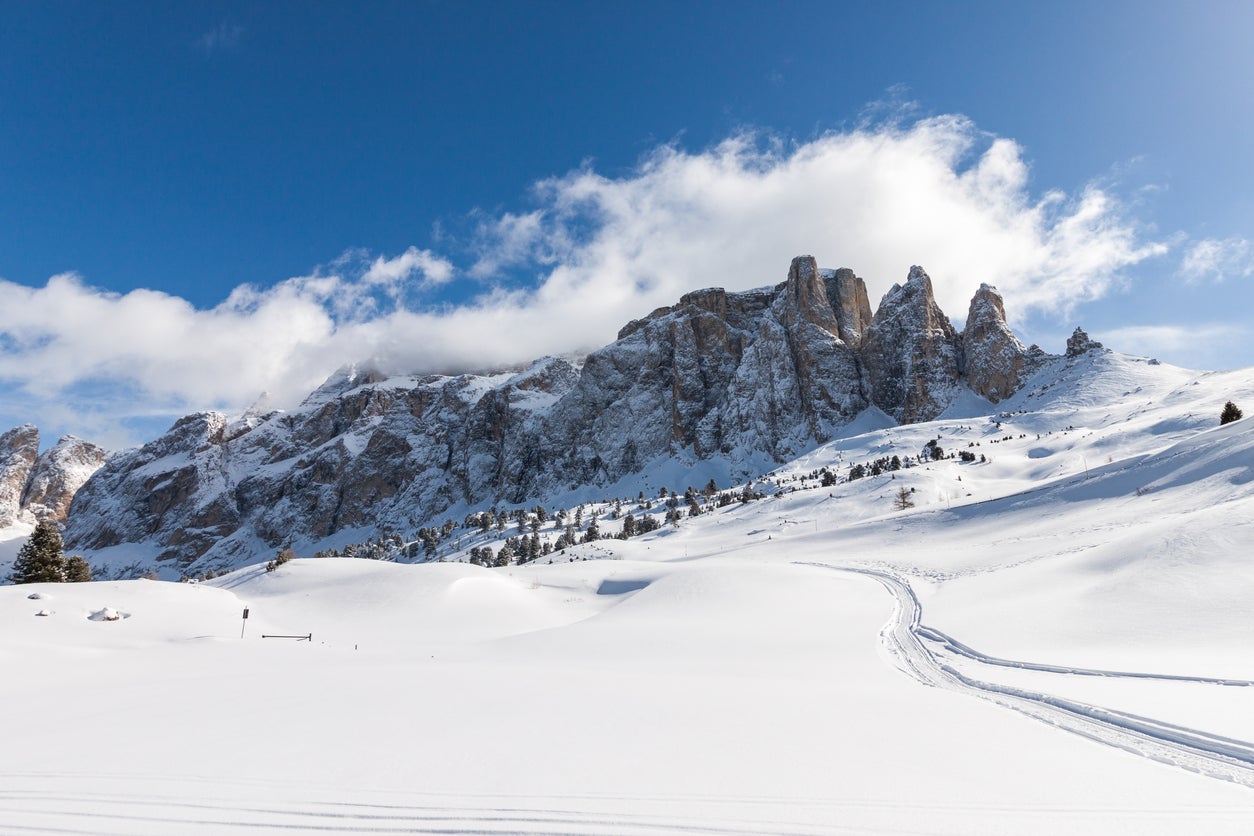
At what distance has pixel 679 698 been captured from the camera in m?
9.13

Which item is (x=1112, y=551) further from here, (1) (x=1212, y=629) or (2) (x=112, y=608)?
(2) (x=112, y=608)

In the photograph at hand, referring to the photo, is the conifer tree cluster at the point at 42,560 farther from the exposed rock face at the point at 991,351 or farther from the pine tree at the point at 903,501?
the exposed rock face at the point at 991,351

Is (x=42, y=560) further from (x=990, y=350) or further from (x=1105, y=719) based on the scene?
(x=990, y=350)

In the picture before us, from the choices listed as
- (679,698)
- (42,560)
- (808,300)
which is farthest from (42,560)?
(808,300)

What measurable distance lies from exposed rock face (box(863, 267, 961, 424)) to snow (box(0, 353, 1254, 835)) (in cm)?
14361

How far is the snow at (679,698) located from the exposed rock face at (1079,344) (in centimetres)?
14042

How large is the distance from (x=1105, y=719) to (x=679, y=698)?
565cm

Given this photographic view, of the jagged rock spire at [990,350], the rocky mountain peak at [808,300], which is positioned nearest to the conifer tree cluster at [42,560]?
the jagged rock spire at [990,350]

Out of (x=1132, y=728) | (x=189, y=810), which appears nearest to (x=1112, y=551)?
(x=1132, y=728)

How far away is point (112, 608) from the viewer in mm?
20922

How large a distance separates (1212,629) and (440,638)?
21.5m

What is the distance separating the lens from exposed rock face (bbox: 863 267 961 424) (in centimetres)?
16425

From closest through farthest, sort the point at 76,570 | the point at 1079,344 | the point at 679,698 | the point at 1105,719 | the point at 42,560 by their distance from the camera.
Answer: the point at 1105,719 < the point at 679,698 < the point at 42,560 < the point at 76,570 < the point at 1079,344

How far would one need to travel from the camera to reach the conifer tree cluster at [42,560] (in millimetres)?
34469
